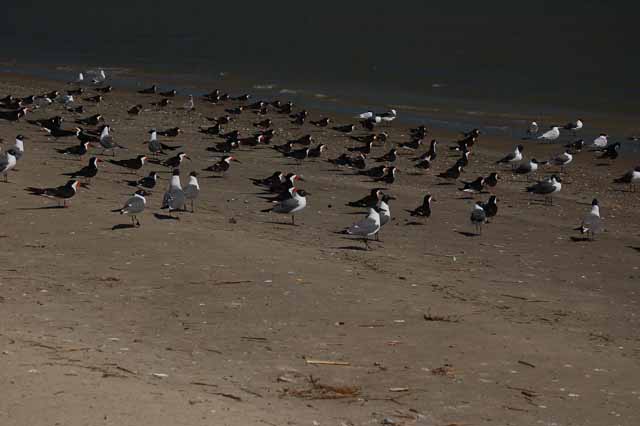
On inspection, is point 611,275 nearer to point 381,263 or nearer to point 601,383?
point 381,263

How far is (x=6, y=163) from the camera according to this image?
1812cm

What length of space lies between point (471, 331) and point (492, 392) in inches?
69.8

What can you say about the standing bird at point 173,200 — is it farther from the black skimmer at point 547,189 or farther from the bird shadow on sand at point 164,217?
the black skimmer at point 547,189

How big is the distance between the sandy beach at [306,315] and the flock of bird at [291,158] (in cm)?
33

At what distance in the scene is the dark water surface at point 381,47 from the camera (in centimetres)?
4131

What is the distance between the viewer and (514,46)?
179 ft

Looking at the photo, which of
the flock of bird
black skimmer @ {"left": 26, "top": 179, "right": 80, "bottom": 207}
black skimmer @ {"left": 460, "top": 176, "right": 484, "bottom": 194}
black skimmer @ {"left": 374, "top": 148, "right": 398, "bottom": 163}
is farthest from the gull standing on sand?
black skimmer @ {"left": 26, "top": 179, "right": 80, "bottom": 207}

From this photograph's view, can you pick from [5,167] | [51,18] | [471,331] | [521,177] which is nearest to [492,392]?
[471,331]

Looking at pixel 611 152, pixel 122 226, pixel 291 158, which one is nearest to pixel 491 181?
pixel 291 158

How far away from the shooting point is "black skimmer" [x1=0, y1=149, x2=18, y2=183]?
1805cm

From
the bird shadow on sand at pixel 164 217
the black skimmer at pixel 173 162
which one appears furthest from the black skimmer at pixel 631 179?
the bird shadow on sand at pixel 164 217

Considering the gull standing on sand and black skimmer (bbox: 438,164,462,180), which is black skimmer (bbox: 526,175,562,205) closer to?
black skimmer (bbox: 438,164,462,180)

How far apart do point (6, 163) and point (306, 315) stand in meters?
9.30

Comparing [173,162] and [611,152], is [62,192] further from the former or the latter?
[611,152]
